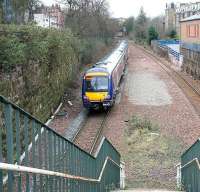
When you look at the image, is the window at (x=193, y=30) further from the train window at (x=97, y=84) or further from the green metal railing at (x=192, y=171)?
the green metal railing at (x=192, y=171)

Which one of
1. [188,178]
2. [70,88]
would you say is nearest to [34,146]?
[188,178]

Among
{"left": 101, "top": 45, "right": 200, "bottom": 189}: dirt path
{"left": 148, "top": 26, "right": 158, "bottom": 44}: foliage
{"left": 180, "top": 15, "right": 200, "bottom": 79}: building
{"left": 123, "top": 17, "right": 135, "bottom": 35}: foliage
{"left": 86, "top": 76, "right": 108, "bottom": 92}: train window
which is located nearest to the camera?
{"left": 101, "top": 45, "right": 200, "bottom": 189}: dirt path

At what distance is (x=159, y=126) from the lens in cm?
2067

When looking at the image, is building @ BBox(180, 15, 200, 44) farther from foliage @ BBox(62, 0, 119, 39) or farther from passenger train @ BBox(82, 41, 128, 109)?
passenger train @ BBox(82, 41, 128, 109)

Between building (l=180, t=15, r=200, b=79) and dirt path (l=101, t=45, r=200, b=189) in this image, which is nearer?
dirt path (l=101, t=45, r=200, b=189)

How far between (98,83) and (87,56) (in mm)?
21663

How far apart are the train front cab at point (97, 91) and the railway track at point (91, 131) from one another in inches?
22.7

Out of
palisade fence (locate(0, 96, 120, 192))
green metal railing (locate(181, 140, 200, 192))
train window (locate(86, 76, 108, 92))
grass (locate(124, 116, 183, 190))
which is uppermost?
palisade fence (locate(0, 96, 120, 192))

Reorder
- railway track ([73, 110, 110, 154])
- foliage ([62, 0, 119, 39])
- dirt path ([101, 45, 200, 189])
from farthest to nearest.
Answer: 1. foliage ([62, 0, 119, 39])
2. railway track ([73, 110, 110, 154])
3. dirt path ([101, 45, 200, 189])

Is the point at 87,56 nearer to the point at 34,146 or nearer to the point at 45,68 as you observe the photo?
the point at 45,68

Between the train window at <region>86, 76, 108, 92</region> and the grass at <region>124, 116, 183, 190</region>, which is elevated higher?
the train window at <region>86, 76, 108, 92</region>

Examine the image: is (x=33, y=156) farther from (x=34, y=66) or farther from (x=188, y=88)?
(x=188, y=88)

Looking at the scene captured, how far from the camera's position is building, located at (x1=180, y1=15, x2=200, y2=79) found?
131 ft

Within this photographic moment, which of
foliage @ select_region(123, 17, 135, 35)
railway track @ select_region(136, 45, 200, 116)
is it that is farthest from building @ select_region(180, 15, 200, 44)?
foliage @ select_region(123, 17, 135, 35)
